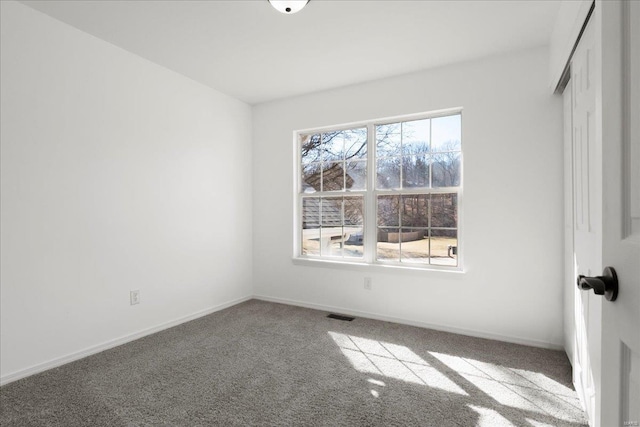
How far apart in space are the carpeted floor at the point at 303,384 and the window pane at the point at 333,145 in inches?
79.2

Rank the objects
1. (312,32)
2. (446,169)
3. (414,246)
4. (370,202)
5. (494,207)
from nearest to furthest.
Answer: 1. (312,32)
2. (494,207)
3. (446,169)
4. (414,246)
5. (370,202)

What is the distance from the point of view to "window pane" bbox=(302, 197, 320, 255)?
166 inches

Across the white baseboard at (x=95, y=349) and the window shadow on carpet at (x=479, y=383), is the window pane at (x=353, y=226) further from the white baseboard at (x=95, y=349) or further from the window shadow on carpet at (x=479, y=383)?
the white baseboard at (x=95, y=349)

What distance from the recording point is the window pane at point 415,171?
3537 millimetres

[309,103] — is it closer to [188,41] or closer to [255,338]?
[188,41]

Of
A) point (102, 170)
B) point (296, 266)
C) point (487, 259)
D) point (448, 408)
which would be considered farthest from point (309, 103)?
point (448, 408)

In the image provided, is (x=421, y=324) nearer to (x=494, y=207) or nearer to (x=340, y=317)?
(x=340, y=317)

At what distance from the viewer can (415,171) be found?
11.8 feet

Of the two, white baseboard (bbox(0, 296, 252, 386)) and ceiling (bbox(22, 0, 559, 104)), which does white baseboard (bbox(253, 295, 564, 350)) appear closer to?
white baseboard (bbox(0, 296, 252, 386))

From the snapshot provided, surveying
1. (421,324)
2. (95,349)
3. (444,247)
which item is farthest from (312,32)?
(95,349)

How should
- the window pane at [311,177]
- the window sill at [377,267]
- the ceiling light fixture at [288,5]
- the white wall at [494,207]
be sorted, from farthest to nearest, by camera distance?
1. the window pane at [311,177]
2. the window sill at [377,267]
3. the white wall at [494,207]
4. the ceiling light fixture at [288,5]

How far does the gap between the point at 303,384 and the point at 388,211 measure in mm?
2061
